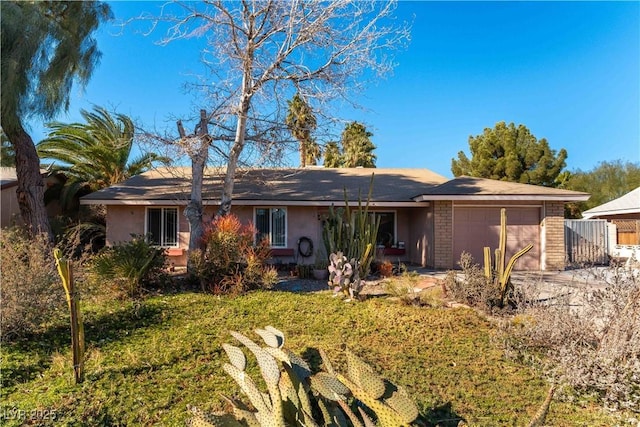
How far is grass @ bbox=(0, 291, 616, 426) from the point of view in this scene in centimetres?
443

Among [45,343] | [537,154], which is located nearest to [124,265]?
[45,343]

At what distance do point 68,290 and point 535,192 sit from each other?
1432cm

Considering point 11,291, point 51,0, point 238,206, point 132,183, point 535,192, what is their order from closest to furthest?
point 11,291 → point 51,0 → point 535,192 → point 238,206 → point 132,183

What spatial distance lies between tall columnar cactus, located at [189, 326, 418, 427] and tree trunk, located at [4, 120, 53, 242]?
1297 cm

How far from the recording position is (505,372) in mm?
5539

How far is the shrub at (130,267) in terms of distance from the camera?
9039 mm

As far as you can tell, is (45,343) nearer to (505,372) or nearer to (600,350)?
(505,372)

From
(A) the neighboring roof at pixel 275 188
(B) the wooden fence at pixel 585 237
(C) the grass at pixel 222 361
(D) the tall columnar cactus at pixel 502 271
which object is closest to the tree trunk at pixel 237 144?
(A) the neighboring roof at pixel 275 188

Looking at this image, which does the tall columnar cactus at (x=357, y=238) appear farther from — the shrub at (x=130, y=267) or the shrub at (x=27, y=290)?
the shrub at (x=27, y=290)

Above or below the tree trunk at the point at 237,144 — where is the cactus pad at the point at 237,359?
below

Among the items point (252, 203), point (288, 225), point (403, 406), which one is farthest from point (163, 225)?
point (403, 406)

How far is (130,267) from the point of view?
9.11 meters

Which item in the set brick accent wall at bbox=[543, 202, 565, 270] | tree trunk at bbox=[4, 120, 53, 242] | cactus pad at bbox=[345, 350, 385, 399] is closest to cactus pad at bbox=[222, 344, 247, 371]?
cactus pad at bbox=[345, 350, 385, 399]

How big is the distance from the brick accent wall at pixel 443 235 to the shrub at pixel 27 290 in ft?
37.0
